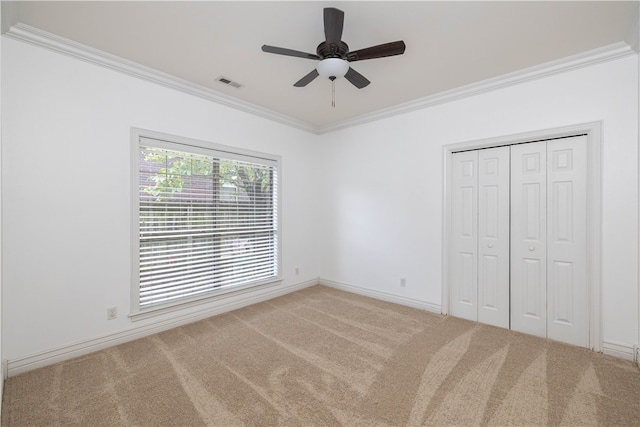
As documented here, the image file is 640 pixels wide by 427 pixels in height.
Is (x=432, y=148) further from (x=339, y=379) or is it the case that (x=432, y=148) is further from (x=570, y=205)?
(x=339, y=379)

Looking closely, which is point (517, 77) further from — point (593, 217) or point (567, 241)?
point (567, 241)

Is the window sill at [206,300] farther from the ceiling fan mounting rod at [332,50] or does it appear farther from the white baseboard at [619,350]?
the white baseboard at [619,350]

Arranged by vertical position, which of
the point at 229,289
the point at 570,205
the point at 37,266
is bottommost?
the point at 229,289

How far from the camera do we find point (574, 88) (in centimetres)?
274

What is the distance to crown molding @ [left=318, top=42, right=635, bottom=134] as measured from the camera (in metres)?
2.53

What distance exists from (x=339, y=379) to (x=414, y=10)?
9.37 ft

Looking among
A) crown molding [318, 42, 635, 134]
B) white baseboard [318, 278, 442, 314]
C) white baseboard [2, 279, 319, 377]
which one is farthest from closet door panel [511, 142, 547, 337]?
white baseboard [2, 279, 319, 377]

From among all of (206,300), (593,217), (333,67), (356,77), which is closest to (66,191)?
(206,300)

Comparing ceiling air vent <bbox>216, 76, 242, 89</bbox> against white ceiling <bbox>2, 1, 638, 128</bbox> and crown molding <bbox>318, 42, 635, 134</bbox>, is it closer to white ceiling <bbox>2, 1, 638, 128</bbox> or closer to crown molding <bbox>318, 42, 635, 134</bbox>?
white ceiling <bbox>2, 1, 638, 128</bbox>

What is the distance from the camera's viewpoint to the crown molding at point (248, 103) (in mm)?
2352

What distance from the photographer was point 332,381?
2205 millimetres

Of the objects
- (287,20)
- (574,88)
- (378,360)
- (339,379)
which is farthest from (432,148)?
(339,379)

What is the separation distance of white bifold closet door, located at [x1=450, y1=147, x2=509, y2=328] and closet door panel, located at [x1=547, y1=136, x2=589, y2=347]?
389 millimetres

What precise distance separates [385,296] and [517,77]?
3.07m
